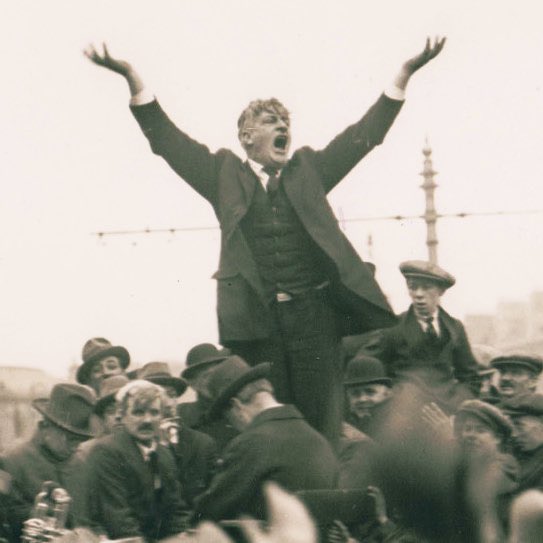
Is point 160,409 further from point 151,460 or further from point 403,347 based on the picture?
point 403,347

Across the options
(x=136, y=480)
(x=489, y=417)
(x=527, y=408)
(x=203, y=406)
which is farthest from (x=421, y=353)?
(x=136, y=480)

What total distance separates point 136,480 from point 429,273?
7.40 ft

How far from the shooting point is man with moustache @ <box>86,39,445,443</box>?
6.50 m

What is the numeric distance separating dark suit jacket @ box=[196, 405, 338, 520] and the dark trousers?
3.97ft

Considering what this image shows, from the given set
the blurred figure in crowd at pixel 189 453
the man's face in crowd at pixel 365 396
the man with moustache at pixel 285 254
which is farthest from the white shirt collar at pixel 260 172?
the man's face in crowd at pixel 365 396

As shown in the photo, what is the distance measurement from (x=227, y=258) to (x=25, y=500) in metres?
1.49

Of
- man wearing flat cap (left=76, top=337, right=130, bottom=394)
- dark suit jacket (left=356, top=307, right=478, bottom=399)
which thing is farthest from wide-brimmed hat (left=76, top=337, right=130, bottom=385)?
dark suit jacket (left=356, top=307, right=478, bottom=399)

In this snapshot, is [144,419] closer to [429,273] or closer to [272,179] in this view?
[272,179]

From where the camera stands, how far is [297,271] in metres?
6.57

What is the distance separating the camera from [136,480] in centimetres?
A: 616

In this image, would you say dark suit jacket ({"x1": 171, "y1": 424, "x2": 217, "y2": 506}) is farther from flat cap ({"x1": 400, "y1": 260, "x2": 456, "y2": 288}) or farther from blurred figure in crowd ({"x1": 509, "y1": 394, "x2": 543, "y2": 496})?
flat cap ({"x1": 400, "y1": 260, "x2": 456, "y2": 288})

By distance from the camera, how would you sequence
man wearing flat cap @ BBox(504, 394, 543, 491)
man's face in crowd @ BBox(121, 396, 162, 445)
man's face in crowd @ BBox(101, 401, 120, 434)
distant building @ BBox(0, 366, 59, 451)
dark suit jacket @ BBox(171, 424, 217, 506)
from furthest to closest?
distant building @ BBox(0, 366, 59, 451)
man's face in crowd @ BBox(101, 401, 120, 434)
man wearing flat cap @ BBox(504, 394, 543, 491)
dark suit jacket @ BBox(171, 424, 217, 506)
man's face in crowd @ BBox(121, 396, 162, 445)

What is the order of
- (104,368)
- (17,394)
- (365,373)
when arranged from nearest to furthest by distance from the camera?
1. (365,373)
2. (104,368)
3. (17,394)

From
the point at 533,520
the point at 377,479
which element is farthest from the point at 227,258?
the point at 533,520
